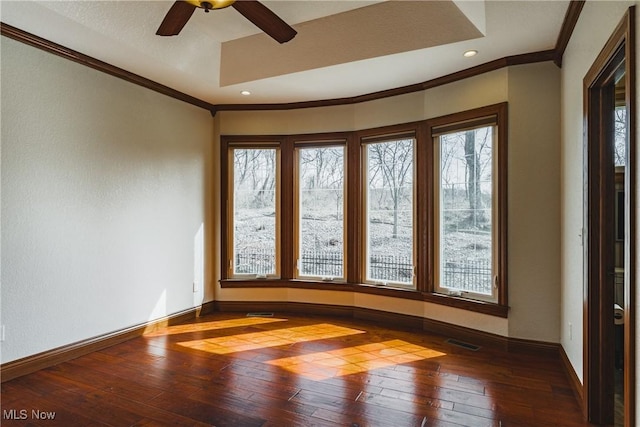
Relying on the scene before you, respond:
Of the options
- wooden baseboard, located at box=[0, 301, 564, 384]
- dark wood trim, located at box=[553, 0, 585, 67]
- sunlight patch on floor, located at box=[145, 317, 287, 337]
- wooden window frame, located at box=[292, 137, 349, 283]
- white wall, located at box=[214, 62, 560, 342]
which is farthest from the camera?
wooden window frame, located at box=[292, 137, 349, 283]

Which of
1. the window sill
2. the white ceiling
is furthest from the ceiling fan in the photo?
the window sill

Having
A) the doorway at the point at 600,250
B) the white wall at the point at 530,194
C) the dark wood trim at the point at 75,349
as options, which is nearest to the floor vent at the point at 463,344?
the white wall at the point at 530,194

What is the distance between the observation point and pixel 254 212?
190 inches

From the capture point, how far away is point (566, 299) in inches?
119

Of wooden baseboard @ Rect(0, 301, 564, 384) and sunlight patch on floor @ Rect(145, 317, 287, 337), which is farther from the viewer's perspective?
sunlight patch on floor @ Rect(145, 317, 287, 337)

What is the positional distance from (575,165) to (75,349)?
13.5 feet

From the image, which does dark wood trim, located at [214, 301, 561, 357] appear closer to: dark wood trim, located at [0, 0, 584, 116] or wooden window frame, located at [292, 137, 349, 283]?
wooden window frame, located at [292, 137, 349, 283]

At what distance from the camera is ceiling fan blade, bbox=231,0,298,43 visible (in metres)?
2.20

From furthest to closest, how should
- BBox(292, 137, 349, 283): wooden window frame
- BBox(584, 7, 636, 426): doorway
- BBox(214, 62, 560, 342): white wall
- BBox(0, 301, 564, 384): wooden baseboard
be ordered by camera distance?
BBox(292, 137, 349, 283): wooden window frame, BBox(214, 62, 560, 342): white wall, BBox(0, 301, 564, 384): wooden baseboard, BBox(584, 7, 636, 426): doorway

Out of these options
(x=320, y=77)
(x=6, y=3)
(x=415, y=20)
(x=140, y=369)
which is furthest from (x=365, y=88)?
(x=140, y=369)

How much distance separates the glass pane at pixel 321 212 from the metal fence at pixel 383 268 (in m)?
0.01

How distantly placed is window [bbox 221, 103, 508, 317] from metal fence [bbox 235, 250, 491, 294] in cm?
1

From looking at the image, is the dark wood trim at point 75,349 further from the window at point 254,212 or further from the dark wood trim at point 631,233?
the dark wood trim at point 631,233

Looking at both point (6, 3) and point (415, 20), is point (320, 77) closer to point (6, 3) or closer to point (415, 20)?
point (415, 20)
